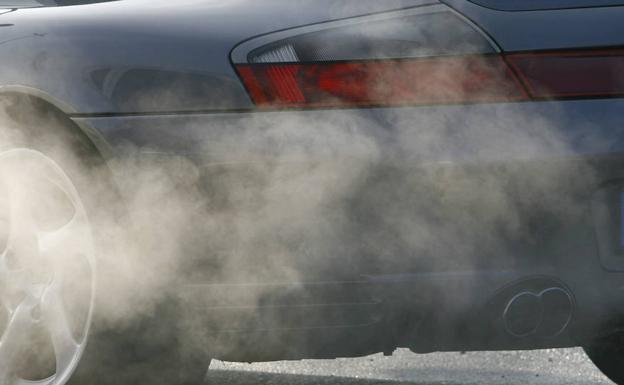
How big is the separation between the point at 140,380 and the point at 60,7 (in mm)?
1036

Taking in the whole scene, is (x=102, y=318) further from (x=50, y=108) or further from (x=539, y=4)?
(x=539, y=4)

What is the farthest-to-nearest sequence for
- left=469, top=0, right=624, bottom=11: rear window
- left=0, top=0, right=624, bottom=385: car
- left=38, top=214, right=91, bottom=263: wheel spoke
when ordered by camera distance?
1. left=38, top=214, right=91, bottom=263: wheel spoke
2. left=469, top=0, right=624, bottom=11: rear window
3. left=0, top=0, right=624, bottom=385: car

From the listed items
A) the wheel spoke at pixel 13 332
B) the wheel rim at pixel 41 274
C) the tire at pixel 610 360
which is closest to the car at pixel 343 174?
the wheel rim at pixel 41 274

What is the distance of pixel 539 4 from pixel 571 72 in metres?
0.21

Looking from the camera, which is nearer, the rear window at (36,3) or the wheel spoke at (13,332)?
the wheel spoke at (13,332)

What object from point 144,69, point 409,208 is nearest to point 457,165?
point 409,208

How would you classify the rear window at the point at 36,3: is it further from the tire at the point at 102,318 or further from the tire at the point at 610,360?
the tire at the point at 610,360

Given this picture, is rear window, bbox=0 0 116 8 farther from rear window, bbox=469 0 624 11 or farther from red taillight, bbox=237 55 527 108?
rear window, bbox=469 0 624 11

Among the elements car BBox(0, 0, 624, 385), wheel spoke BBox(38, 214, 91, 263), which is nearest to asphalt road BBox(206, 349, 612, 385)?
wheel spoke BBox(38, 214, 91, 263)

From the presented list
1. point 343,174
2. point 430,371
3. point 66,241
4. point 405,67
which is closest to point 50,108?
point 66,241

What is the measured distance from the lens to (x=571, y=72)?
3104 millimetres

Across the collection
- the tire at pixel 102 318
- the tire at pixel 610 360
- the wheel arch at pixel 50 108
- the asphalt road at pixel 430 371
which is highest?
the wheel arch at pixel 50 108

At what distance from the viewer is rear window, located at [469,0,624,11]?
125 inches

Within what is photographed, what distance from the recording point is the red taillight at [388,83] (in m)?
3.07
